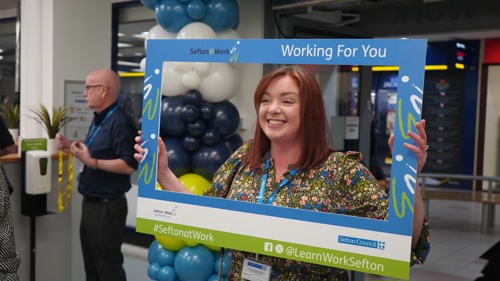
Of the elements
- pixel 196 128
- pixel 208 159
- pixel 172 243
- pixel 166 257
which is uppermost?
pixel 196 128

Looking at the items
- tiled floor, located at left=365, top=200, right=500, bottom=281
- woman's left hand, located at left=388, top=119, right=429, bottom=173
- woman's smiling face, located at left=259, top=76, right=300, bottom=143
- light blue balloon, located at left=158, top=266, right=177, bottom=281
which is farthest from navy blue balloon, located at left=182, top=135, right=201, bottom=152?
woman's left hand, located at left=388, top=119, right=429, bottom=173

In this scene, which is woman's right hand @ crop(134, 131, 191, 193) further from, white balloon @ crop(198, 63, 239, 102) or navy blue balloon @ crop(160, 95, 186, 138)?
white balloon @ crop(198, 63, 239, 102)

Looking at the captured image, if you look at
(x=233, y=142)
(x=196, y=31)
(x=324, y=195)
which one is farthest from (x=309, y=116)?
(x=233, y=142)

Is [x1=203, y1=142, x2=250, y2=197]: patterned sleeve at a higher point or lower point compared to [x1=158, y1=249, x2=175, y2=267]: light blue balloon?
higher

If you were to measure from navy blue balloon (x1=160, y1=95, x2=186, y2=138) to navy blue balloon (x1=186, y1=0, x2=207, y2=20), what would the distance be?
0.59 meters

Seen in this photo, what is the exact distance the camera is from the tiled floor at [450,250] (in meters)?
5.63

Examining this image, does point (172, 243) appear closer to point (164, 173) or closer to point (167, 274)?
point (167, 274)

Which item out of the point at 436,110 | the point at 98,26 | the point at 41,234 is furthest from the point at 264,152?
the point at 436,110

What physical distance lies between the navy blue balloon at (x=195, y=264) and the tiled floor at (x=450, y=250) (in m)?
1.23

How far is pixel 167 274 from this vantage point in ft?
13.4

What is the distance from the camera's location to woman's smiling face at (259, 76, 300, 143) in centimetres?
194

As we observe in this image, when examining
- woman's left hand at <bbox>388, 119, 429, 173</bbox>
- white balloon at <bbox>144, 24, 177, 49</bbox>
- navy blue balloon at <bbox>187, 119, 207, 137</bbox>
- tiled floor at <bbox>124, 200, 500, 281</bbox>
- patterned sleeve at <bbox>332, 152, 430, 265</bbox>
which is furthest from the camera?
tiled floor at <bbox>124, 200, 500, 281</bbox>

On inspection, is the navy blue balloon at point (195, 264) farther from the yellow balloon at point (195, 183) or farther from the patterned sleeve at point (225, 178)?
the patterned sleeve at point (225, 178)

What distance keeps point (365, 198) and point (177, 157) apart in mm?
2287
